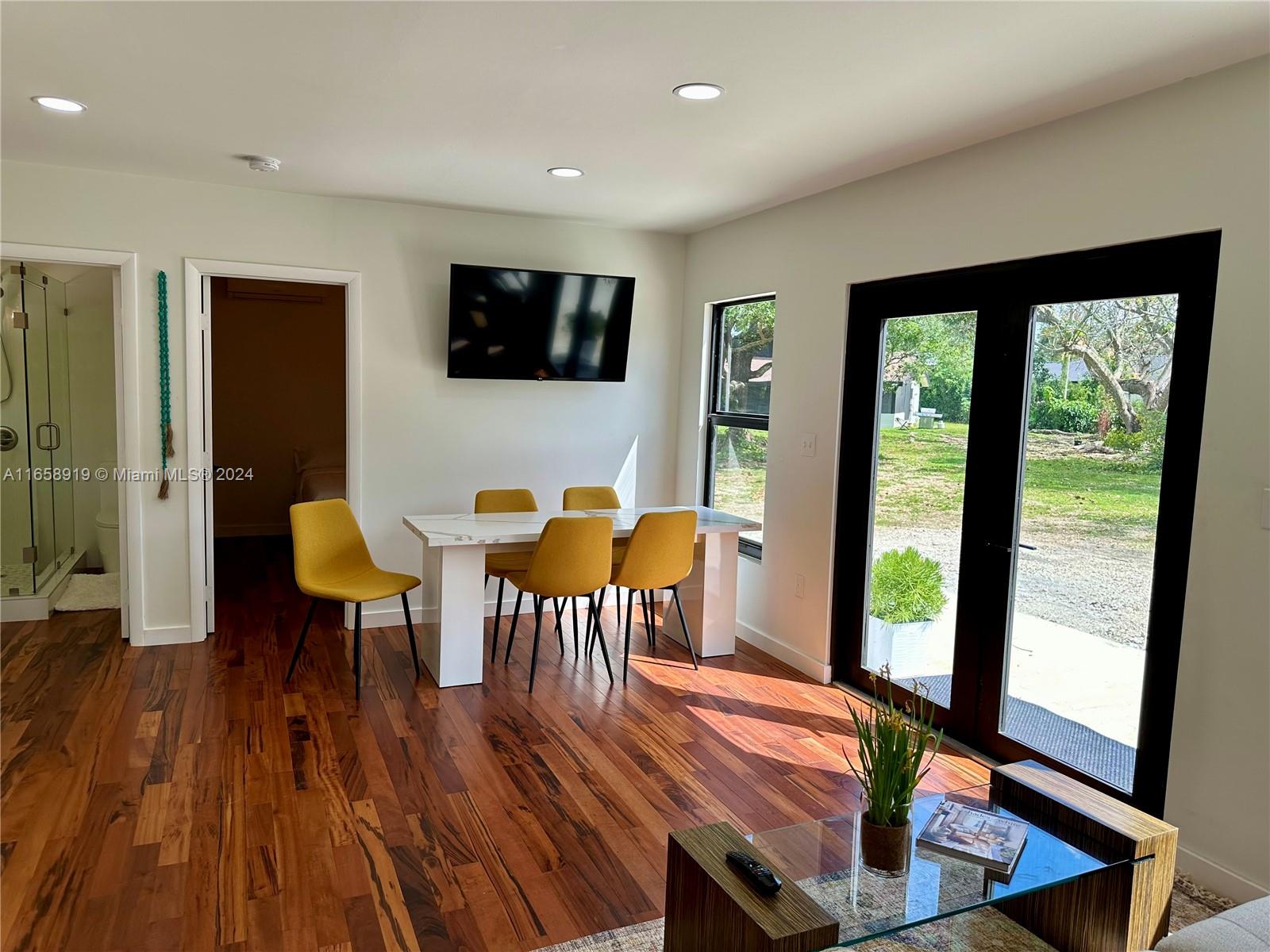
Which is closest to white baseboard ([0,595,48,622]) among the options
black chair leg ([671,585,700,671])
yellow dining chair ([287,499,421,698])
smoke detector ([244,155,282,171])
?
yellow dining chair ([287,499,421,698])

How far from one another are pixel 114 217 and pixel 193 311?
0.57m

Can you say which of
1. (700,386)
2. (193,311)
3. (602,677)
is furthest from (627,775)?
(193,311)

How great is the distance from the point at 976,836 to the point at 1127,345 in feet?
5.78

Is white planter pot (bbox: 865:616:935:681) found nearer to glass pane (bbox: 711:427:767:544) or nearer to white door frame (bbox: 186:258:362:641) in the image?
glass pane (bbox: 711:427:767:544)

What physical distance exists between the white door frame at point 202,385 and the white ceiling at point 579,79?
61cm

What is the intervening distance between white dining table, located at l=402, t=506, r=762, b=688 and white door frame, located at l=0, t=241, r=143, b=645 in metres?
1.44

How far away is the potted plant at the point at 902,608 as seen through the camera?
3.96 metres

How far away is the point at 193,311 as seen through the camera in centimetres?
466

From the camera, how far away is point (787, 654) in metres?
4.80

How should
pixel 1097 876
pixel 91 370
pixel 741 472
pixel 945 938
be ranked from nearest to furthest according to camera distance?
pixel 1097 876
pixel 945 938
pixel 741 472
pixel 91 370

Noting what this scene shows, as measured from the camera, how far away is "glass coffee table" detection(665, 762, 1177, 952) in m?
1.87

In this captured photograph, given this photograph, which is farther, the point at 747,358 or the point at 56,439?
the point at 56,439

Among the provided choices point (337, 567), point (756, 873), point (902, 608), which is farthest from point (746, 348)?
point (756, 873)

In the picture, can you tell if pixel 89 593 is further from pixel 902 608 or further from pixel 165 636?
pixel 902 608
